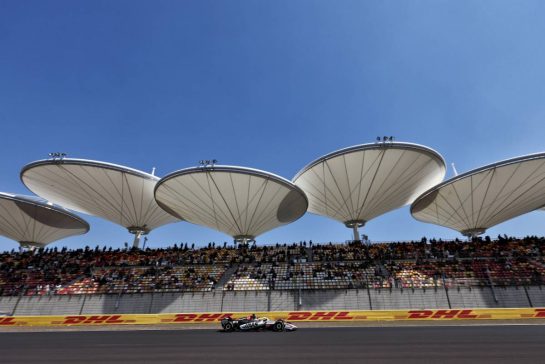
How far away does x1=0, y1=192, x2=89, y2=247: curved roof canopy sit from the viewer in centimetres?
4716

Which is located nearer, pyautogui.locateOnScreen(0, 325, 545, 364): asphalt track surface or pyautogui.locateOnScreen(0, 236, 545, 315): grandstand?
pyautogui.locateOnScreen(0, 325, 545, 364): asphalt track surface

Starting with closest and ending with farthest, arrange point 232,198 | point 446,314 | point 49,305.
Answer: point 446,314 < point 49,305 < point 232,198

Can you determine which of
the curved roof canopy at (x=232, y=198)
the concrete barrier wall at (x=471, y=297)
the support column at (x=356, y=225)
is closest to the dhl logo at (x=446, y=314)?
the concrete barrier wall at (x=471, y=297)

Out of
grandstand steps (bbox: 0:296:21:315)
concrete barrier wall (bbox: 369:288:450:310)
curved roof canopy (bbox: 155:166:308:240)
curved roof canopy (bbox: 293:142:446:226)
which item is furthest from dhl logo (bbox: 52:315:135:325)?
curved roof canopy (bbox: 293:142:446:226)

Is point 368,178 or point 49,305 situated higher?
point 368,178

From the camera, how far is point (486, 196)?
38.9m

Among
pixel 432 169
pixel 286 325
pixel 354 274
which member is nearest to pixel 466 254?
pixel 432 169

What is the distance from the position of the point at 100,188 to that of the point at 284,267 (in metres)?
25.9

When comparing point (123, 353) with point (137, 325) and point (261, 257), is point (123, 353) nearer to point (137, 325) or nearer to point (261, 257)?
point (137, 325)

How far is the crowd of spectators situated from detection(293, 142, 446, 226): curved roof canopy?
641 cm

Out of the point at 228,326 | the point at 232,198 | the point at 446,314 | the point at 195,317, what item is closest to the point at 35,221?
the point at 232,198

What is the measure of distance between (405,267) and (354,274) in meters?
5.61

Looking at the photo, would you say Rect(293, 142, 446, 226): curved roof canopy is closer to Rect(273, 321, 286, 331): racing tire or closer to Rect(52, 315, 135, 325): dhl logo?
Rect(273, 321, 286, 331): racing tire

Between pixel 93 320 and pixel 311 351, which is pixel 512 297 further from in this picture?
pixel 93 320
